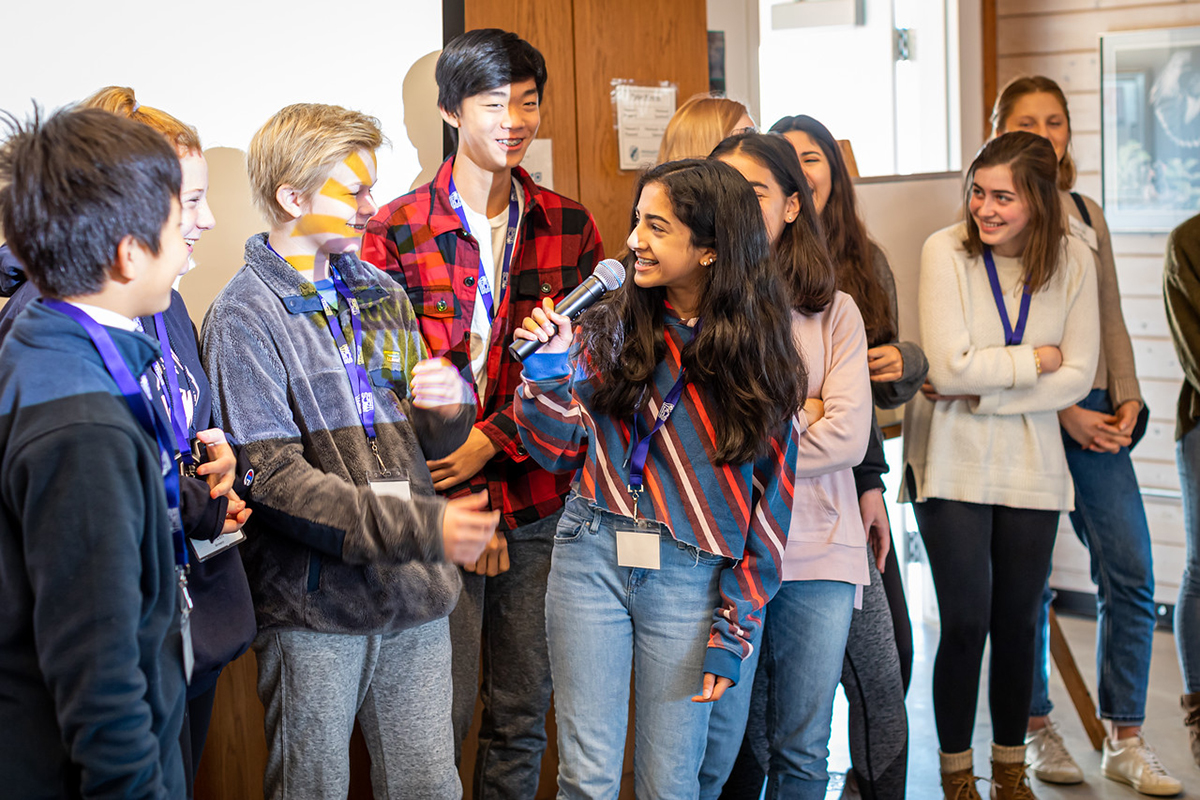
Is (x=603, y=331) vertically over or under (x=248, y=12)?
under

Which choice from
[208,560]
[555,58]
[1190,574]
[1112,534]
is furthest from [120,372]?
[1190,574]

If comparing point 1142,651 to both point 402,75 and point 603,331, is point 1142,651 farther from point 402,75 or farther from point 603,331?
point 402,75

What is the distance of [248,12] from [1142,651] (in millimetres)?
2984

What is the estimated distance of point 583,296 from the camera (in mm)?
1802

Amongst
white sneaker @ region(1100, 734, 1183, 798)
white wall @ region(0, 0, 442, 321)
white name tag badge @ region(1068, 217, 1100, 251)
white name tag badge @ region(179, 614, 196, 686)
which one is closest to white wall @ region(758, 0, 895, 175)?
white name tag badge @ region(1068, 217, 1100, 251)

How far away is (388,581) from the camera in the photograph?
1857 mm

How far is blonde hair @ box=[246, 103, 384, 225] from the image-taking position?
1.88 m

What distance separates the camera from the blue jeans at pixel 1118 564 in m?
3.07

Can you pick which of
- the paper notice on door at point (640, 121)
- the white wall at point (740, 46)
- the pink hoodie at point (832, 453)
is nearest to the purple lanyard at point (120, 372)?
the pink hoodie at point (832, 453)

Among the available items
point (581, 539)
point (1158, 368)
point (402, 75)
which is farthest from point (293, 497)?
point (1158, 368)

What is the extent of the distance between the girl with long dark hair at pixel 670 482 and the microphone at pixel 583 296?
0.25ft

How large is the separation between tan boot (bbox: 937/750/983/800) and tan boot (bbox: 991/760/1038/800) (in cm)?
9

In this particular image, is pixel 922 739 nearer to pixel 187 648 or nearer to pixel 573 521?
pixel 573 521

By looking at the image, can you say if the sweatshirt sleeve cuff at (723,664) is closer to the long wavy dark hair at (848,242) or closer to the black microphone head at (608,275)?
the black microphone head at (608,275)
